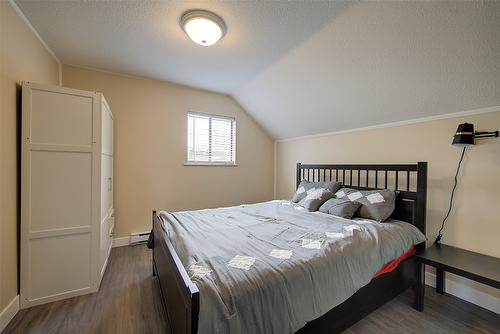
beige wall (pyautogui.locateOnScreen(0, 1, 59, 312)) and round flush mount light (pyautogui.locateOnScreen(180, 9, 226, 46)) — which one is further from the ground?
round flush mount light (pyautogui.locateOnScreen(180, 9, 226, 46))

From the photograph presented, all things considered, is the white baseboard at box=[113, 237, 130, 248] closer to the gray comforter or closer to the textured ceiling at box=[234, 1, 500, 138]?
the gray comforter

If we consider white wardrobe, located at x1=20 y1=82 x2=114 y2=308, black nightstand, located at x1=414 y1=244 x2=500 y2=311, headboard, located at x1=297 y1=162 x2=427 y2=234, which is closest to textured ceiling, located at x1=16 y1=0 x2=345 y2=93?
white wardrobe, located at x1=20 y1=82 x2=114 y2=308

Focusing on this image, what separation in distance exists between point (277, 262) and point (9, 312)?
2.13 m

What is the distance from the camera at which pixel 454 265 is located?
Result: 66.8 inches

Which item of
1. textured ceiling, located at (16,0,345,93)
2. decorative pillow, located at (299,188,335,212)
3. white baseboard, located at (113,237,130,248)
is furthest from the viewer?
white baseboard, located at (113,237,130,248)

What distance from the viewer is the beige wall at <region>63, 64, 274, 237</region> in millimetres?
3111

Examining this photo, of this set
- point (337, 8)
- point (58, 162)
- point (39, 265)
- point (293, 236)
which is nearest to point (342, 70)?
point (337, 8)

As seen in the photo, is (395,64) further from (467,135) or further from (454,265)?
(454,265)

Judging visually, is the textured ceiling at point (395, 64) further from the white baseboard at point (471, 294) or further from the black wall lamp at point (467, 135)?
the white baseboard at point (471, 294)

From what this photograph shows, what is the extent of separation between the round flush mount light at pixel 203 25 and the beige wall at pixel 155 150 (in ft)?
5.38

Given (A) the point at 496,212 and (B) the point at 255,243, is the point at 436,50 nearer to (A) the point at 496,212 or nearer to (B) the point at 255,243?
(A) the point at 496,212

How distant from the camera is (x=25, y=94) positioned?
1.77 metres

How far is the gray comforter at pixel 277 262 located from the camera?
1.03 m

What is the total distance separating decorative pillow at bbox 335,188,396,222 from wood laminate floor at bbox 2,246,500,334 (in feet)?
2.57
